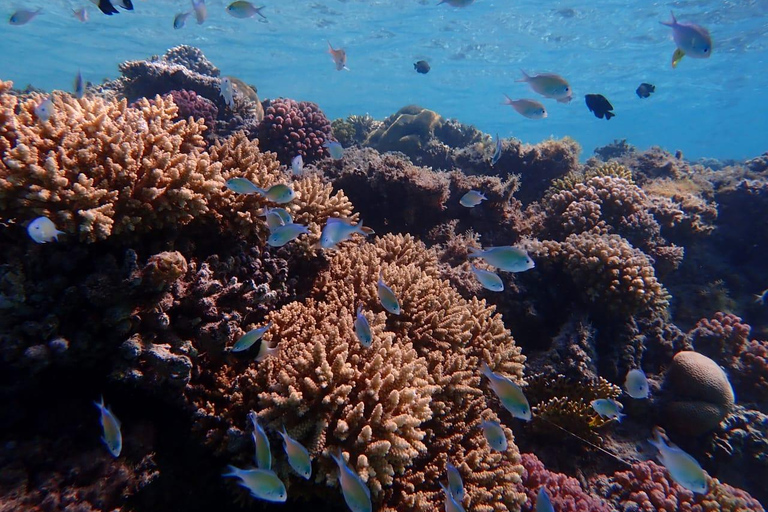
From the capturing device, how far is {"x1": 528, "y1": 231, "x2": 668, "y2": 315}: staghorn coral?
582 centimetres

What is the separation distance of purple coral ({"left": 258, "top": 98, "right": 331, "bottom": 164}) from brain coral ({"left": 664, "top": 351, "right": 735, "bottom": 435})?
8.03 meters

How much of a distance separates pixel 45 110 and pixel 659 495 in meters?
8.04

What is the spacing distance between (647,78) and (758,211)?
40830mm

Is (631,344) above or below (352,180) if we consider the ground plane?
below

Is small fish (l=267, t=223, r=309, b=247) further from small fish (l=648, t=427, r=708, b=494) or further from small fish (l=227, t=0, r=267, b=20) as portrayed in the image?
small fish (l=227, t=0, r=267, b=20)

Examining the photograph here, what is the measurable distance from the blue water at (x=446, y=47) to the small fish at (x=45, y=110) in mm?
20097

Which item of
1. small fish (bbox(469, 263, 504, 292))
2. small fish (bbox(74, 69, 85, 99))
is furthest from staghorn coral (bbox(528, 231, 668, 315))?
small fish (bbox(74, 69, 85, 99))

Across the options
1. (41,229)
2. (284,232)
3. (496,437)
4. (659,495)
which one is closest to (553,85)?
(284,232)

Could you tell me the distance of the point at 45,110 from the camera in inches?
128

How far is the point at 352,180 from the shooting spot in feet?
21.9

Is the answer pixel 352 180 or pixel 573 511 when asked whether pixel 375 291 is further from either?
pixel 573 511

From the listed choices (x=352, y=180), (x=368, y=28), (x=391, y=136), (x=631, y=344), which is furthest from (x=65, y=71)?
(x=631, y=344)

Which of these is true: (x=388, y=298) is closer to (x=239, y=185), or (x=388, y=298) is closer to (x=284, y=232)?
(x=284, y=232)

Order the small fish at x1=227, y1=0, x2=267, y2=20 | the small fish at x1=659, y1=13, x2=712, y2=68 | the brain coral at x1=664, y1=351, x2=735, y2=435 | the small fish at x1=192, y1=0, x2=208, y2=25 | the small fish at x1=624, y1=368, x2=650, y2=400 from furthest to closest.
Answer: the small fish at x1=192, y1=0, x2=208, y2=25 → the small fish at x1=227, y1=0, x2=267, y2=20 → the brain coral at x1=664, y1=351, x2=735, y2=435 → the small fish at x1=659, y1=13, x2=712, y2=68 → the small fish at x1=624, y1=368, x2=650, y2=400
